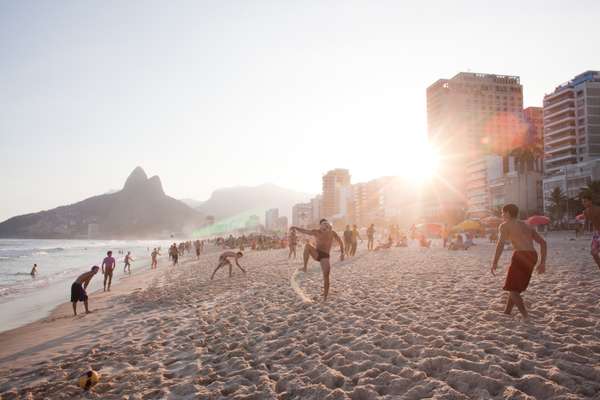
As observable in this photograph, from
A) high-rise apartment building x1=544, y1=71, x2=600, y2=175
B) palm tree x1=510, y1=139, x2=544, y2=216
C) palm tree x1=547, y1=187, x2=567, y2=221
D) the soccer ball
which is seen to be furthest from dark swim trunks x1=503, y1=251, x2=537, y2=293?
high-rise apartment building x1=544, y1=71, x2=600, y2=175

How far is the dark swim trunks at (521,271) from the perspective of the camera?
17.9ft

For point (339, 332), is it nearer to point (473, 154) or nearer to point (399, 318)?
point (399, 318)

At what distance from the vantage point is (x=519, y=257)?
554cm

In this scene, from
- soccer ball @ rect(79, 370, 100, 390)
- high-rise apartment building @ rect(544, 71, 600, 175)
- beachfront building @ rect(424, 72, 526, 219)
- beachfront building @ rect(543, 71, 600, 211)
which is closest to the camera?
soccer ball @ rect(79, 370, 100, 390)

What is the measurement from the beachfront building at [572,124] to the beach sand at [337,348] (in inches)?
3187

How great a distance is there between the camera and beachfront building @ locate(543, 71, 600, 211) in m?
77.4

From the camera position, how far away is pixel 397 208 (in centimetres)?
14675

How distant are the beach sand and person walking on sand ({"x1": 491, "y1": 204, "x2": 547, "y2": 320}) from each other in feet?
1.48

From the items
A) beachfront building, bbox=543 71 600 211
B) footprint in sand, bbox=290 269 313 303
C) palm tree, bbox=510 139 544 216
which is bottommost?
footprint in sand, bbox=290 269 313 303

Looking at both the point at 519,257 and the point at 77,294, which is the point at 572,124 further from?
the point at 77,294

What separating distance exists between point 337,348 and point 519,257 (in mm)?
3147

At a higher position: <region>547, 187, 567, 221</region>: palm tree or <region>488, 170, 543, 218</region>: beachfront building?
<region>488, 170, 543, 218</region>: beachfront building

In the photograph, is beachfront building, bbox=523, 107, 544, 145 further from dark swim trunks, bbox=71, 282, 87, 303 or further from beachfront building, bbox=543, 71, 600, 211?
Result: dark swim trunks, bbox=71, 282, 87, 303

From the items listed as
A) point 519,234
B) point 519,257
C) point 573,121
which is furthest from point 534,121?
point 519,257
